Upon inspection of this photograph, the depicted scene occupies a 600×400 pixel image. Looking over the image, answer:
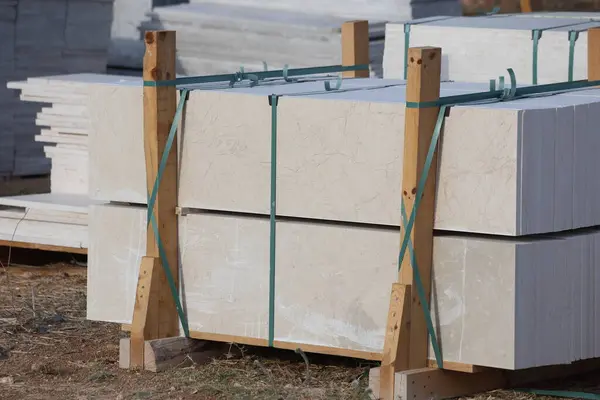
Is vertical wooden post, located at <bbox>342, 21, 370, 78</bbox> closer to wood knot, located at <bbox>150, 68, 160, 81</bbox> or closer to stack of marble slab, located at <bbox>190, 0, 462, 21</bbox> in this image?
wood knot, located at <bbox>150, 68, 160, 81</bbox>

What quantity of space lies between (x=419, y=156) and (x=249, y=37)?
240 inches

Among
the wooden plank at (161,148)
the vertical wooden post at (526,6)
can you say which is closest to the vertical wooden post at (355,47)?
the wooden plank at (161,148)

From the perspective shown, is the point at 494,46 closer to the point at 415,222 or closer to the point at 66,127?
the point at 415,222

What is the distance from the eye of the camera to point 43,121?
9758 millimetres

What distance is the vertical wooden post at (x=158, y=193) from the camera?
6445 millimetres

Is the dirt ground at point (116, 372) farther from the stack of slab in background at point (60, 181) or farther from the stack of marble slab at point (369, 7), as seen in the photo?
the stack of marble slab at point (369, 7)

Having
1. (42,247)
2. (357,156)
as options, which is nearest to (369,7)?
(42,247)

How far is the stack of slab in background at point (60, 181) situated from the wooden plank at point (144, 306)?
2.46 m

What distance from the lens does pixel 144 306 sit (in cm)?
648

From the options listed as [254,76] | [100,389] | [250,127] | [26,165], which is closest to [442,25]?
[254,76]

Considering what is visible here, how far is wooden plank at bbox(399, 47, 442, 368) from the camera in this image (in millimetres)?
5824

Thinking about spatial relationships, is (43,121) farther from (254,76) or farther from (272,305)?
(272,305)

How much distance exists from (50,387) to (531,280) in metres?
2.18

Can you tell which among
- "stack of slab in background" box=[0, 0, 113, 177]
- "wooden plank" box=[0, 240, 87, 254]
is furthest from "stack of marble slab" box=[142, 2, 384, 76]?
"wooden plank" box=[0, 240, 87, 254]
